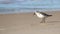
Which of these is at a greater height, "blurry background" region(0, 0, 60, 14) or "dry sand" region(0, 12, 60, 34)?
"blurry background" region(0, 0, 60, 14)

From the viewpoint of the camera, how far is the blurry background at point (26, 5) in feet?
11.0

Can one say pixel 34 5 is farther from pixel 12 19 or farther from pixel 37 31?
pixel 37 31

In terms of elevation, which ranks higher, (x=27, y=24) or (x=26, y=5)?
(x=26, y=5)

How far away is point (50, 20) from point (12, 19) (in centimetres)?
54

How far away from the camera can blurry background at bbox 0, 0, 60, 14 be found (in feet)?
11.0

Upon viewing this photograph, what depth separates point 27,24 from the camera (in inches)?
101

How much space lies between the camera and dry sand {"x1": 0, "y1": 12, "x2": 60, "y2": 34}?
2336 mm

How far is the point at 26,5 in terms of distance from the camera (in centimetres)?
352

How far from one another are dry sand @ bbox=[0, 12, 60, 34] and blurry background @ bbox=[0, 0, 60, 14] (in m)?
0.34

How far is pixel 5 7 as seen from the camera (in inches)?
136

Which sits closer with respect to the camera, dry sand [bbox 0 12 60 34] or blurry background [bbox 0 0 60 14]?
dry sand [bbox 0 12 60 34]

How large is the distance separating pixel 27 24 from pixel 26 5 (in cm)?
99

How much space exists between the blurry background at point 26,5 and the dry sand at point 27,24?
0.34 metres

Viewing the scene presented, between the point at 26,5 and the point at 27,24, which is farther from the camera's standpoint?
the point at 26,5
